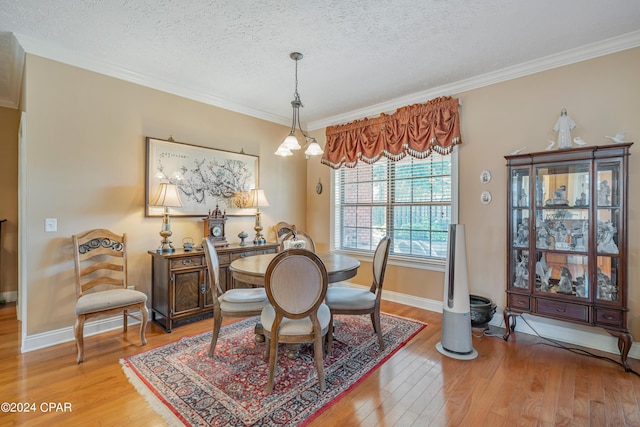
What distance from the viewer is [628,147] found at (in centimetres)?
242

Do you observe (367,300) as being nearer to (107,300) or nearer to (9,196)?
(107,300)

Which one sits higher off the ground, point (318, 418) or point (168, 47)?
point (168, 47)

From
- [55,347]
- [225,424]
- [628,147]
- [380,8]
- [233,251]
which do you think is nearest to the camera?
[225,424]

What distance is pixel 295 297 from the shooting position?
6.66 feet

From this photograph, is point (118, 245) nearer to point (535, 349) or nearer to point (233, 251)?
point (233, 251)

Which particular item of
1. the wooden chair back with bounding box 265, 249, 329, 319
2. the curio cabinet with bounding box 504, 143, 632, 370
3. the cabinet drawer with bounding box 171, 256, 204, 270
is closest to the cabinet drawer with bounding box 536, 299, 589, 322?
the curio cabinet with bounding box 504, 143, 632, 370

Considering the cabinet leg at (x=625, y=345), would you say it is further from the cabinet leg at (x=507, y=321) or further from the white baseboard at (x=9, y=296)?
the white baseboard at (x=9, y=296)

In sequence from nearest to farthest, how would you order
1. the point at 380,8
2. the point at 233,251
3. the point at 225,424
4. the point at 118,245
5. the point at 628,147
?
the point at 225,424, the point at 380,8, the point at 628,147, the point at 118,245, the point at 233,251

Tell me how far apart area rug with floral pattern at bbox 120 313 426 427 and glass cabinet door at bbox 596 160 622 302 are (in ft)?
5.46

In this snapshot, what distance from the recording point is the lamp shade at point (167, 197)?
321 centimetres

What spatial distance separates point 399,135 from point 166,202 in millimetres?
2936

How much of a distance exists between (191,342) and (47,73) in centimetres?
282

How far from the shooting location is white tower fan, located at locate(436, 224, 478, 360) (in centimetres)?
259

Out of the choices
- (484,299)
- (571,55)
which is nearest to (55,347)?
(484,299)
